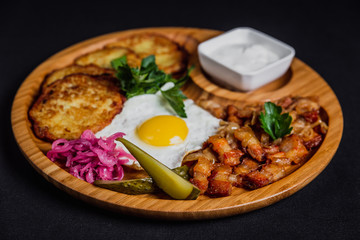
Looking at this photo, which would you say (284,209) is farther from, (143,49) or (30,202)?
(143,49)

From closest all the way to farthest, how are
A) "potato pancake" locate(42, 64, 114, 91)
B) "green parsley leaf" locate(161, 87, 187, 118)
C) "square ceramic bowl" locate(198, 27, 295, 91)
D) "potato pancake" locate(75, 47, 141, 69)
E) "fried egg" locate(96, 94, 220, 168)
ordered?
"fried egg" locate(96, 94, 220, 168) < "green parsley leaf" locate(161, 87, 187, 118) < "square ceramic bowl" locate(198, 27, 295, 91) < "potato pancake" locate(42, 64, 114, 91) < "potato pancake" locate(75, 47, 141, 69)

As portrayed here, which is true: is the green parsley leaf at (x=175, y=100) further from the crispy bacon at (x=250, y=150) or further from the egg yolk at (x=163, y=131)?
the crispy bacon at (x=250, y=150)

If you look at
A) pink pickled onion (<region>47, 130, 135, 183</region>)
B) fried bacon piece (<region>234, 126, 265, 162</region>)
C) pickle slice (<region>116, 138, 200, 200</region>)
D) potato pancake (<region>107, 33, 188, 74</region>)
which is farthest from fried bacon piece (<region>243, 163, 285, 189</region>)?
potato pancake (<region>107, 33, 188, 74</region>)

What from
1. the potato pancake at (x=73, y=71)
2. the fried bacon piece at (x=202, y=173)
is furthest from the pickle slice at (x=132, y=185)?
the potato pancake at (x=73, y=71)

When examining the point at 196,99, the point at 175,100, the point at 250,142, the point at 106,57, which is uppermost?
the point at 106,57

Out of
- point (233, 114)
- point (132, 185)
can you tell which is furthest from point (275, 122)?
point (132, 185)

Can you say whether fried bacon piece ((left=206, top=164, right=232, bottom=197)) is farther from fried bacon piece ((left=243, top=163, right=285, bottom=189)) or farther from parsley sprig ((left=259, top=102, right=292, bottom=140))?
parsley sprig ((left=259, top=102, right=292, bottom=140))

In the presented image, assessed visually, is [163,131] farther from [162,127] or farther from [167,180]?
[167,180]
